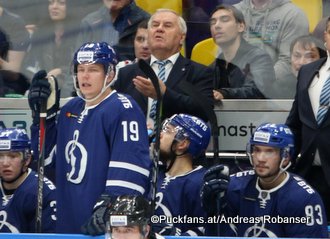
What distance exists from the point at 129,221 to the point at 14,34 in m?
3.25

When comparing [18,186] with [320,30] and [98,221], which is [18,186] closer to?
[98,221]

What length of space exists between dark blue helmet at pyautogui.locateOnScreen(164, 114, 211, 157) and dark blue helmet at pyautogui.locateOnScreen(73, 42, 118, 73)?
A: 93 cm

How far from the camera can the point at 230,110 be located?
8.25 m

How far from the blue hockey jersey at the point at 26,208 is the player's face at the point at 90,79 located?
95cm

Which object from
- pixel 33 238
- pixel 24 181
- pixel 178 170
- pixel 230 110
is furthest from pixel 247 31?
pixel 33 238

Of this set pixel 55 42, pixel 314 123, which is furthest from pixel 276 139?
pixel 55 42

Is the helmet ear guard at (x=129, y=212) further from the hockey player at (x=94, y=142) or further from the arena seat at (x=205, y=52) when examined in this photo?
the arena seat at (x=205, y=52)

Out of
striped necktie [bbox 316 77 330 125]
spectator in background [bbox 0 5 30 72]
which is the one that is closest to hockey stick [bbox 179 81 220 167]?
striped necktie [bbox 316 77 330 125]

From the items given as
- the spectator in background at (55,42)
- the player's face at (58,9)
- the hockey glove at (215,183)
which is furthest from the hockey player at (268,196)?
the player's face at (58,9)

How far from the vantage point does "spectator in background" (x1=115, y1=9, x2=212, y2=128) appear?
309 inches

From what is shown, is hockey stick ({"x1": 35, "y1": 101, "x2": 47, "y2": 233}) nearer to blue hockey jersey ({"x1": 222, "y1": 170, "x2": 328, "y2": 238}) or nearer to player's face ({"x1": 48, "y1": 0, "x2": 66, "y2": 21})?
blue hockey jersey ({"x1": 222, "y1": 170, "x2": 328, "y2": 238})

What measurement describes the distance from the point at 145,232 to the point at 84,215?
0.91m

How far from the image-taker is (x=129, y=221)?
584 cm

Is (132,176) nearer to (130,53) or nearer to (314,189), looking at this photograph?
(314,189)
